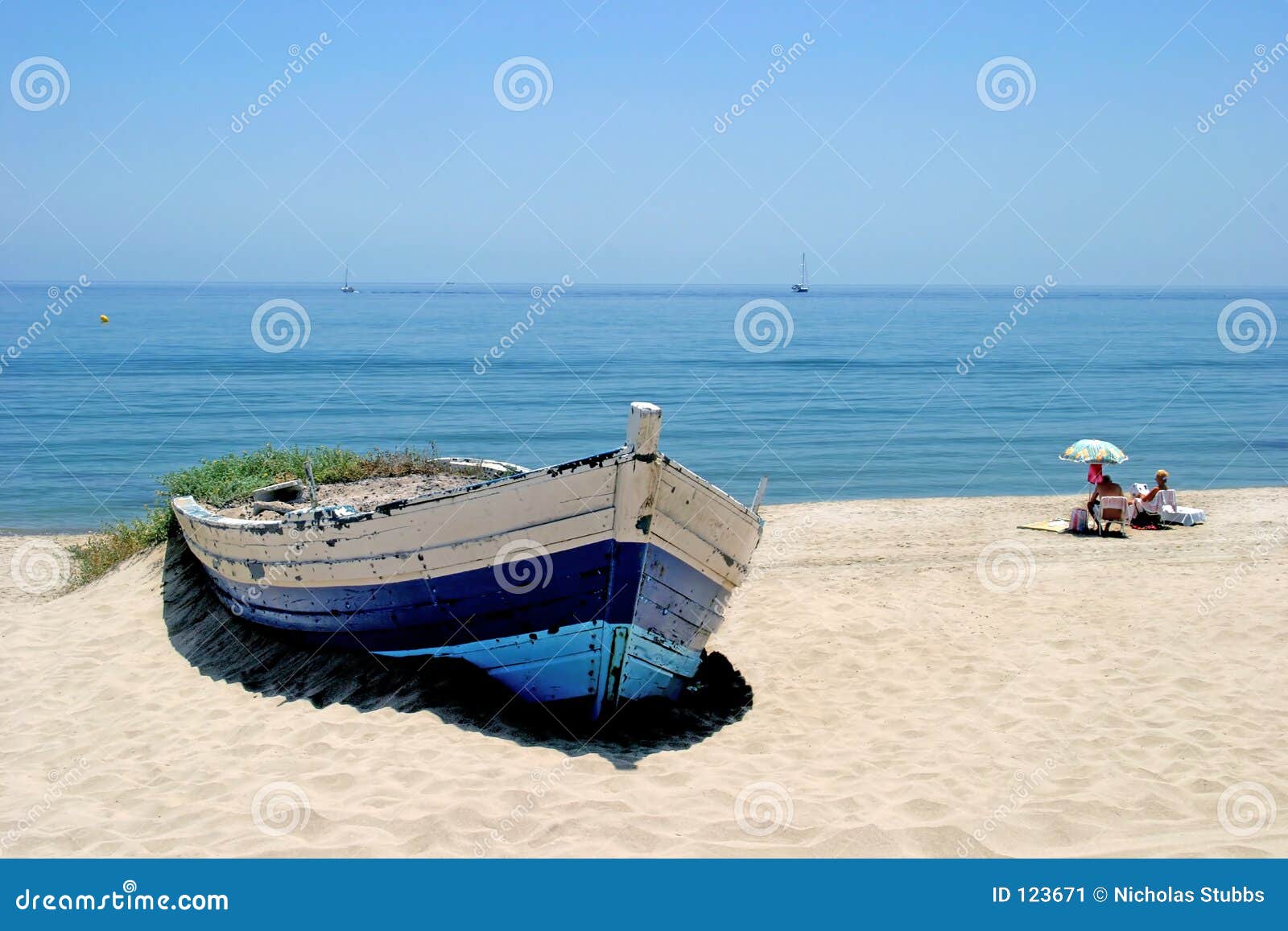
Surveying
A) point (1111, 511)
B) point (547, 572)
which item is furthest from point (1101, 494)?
point (547, 572)

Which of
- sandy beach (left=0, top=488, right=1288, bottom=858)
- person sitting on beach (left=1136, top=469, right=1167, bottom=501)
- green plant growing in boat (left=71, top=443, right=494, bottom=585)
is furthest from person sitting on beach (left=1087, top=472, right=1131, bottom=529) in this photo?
green plant growing in boat (left=71, top=443, right=494, bottom=585)

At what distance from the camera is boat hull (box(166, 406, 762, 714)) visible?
6621mm

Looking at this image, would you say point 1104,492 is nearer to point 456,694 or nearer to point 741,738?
point 741,738

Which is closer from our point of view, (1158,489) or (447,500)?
(447,500)

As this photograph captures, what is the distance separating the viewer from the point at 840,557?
1275 cm

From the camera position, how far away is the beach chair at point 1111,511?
43.5 ft

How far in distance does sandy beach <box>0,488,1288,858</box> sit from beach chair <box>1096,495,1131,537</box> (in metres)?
2.18

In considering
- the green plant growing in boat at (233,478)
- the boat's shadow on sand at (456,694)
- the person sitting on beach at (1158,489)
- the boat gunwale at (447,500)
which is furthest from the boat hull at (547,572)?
the person sitting on beach at (1158,489)

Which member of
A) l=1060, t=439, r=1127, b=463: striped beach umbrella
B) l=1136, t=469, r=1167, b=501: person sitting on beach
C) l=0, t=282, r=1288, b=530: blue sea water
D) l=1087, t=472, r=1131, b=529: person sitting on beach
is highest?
l=0, t=282, r=1288, b=530: blue sea water

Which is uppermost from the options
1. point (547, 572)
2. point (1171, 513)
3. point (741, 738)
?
point (1171, 513)

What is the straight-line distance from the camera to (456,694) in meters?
7.25

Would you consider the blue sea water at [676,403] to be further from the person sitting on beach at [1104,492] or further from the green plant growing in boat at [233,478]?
the green plant growing in boat at [233,478]

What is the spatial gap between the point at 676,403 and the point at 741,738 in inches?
1017

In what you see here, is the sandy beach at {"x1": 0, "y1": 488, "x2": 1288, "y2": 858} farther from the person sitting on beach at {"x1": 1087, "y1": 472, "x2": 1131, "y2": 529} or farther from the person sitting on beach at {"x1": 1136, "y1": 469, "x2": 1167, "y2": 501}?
the person sitting on beach at {"x1": 1136, "y1": 469, "x2": 1167, "y2": 501}
